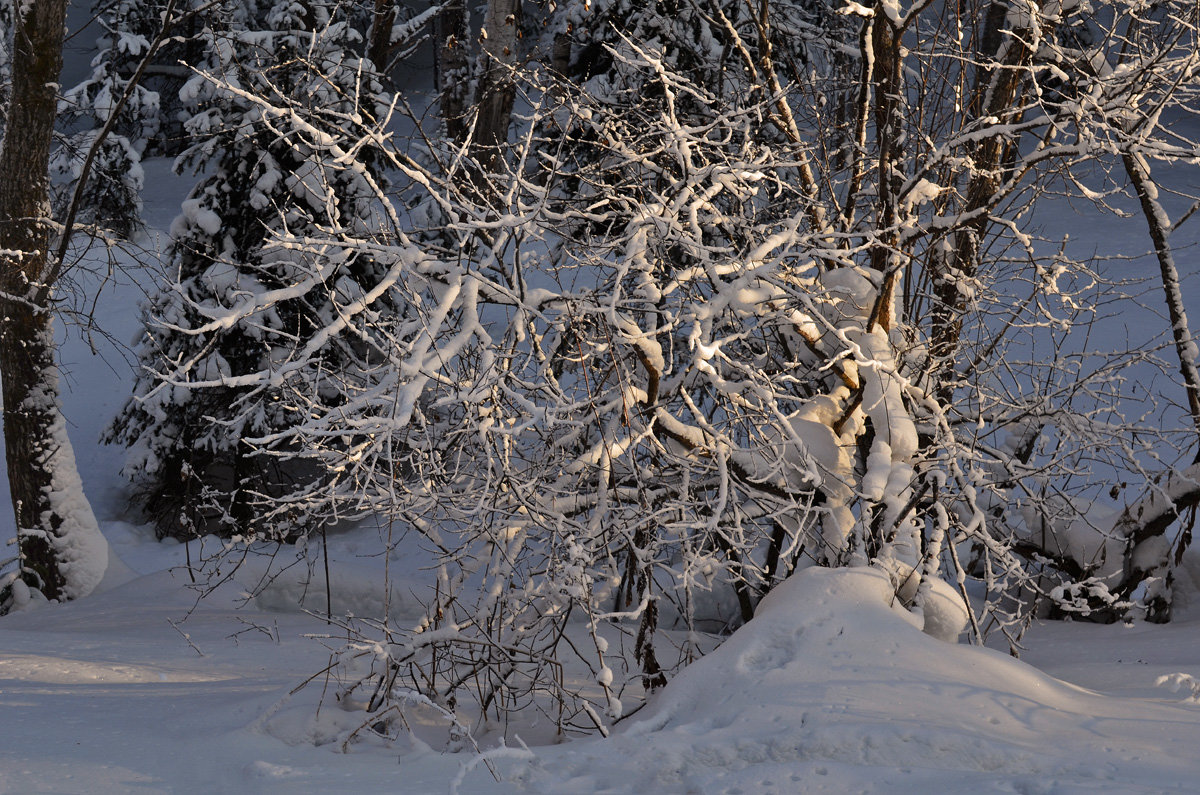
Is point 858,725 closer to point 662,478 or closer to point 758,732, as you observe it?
point 758,732

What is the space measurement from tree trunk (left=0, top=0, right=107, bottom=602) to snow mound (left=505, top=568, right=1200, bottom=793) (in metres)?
5.69

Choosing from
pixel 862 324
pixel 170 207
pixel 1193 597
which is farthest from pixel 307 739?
pixel 170 207

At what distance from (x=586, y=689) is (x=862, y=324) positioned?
2346mm

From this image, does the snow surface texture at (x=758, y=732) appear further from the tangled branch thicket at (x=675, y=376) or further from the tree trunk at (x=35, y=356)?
the tree trunk at (x=35, y=356)

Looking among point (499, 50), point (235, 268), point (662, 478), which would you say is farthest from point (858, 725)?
point (235, 268)

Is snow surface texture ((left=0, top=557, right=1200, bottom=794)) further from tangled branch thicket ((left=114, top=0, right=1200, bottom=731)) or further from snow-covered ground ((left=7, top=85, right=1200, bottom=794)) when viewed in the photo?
tangled branch thicket ((left=114, top=0, right=1200, bottom=731))

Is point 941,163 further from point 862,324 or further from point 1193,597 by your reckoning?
point 1193,597

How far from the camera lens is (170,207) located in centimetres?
1966

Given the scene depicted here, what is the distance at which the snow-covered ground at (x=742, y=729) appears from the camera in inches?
118

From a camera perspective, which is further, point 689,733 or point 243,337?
point 243,337

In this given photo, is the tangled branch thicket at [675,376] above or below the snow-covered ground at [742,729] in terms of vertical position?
above

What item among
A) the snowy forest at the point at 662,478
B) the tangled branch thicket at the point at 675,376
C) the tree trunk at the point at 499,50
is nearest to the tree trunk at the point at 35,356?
the snowy forest at the point at 662,478

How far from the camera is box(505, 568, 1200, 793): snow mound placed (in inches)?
116

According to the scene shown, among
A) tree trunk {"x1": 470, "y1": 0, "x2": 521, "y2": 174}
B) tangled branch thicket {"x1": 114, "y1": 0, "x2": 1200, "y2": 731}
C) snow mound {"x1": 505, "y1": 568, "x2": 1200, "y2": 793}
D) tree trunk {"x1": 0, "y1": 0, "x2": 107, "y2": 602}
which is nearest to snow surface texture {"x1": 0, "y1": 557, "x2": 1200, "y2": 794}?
snow mound {"x1": 505, "y1": 568, "x2": 1200, "y2": 793}
